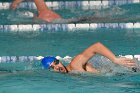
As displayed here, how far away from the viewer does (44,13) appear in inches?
391

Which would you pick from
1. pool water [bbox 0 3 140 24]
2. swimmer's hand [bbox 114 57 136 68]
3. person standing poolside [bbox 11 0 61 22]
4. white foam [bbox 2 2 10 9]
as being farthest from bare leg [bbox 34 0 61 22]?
swimmer's hand [bbox 114 57 136 68]

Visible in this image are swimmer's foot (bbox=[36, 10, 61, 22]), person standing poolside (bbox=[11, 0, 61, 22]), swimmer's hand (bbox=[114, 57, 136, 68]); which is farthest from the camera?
swimmer's foot (bbox=[36, 10, 61, 22])

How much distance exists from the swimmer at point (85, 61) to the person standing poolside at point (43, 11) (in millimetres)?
3369

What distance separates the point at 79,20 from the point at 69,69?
387 centimetres

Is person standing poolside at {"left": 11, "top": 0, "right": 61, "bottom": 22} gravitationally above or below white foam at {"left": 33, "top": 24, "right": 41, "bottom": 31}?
above

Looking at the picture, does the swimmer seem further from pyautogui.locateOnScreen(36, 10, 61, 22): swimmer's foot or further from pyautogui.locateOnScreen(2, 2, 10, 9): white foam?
pyautogui.locateOnScreen(2, 2, 10, 9): white foam

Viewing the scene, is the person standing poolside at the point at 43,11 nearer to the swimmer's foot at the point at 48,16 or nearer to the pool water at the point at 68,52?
the swimmer's foot at the point at 48,16

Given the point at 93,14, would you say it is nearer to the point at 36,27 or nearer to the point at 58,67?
the point at 36,27

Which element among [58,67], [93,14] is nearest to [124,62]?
[58,67]

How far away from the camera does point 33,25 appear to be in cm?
984

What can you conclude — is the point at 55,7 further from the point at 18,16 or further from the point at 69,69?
the point at 69,69

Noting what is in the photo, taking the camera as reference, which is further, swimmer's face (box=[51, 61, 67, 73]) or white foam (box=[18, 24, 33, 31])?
white foam (box=[18, 24, 33, 31])

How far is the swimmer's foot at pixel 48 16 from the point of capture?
9.93 metres

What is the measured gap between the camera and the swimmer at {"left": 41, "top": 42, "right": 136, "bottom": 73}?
241 inches
